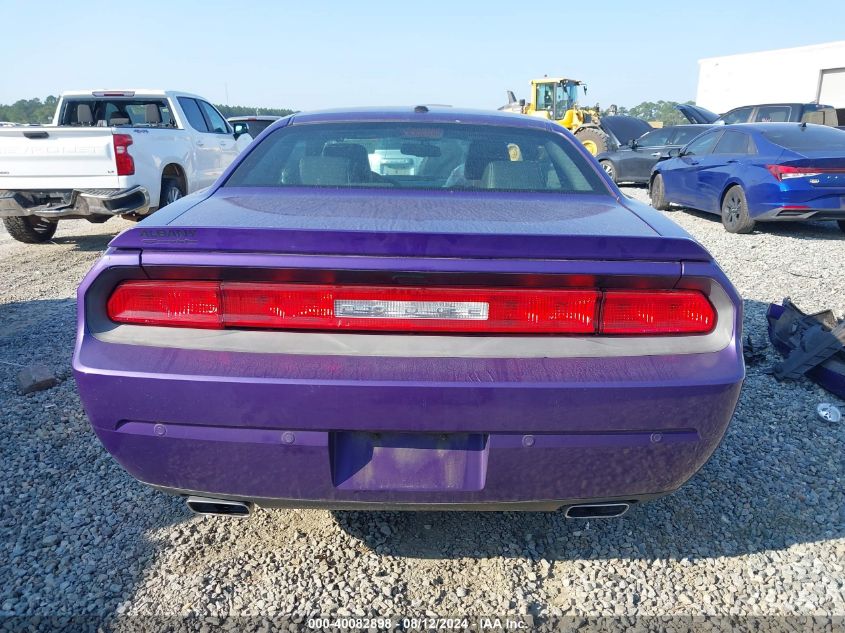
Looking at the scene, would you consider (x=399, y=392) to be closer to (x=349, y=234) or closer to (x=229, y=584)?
(x=349, y=234)

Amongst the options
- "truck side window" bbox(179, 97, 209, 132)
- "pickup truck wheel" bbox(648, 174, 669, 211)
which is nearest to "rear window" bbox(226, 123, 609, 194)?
"truck side window" bbox(179, 97, 209, 132)

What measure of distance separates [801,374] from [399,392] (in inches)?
Answer: 120

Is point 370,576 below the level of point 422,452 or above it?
below

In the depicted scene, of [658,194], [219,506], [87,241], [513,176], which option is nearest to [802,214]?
[658,194]

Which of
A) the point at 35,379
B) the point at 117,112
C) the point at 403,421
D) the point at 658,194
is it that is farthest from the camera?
the point at 658,194

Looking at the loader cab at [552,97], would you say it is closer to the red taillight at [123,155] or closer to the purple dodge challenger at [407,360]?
the red taillight at [123,155]

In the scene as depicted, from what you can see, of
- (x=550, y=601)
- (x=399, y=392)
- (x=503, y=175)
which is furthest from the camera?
(x=503, y=175)

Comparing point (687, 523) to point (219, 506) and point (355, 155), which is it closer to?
point (219, 506)

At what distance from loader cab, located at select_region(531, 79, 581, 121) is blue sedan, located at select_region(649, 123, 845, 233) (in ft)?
37.6

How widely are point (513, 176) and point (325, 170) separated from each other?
31.8 inches

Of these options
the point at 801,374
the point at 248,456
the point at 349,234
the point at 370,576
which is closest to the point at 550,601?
the point at 370,576

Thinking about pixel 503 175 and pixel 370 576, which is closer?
pixel 370 576

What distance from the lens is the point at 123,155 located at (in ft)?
22.8

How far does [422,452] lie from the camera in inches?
70.5
